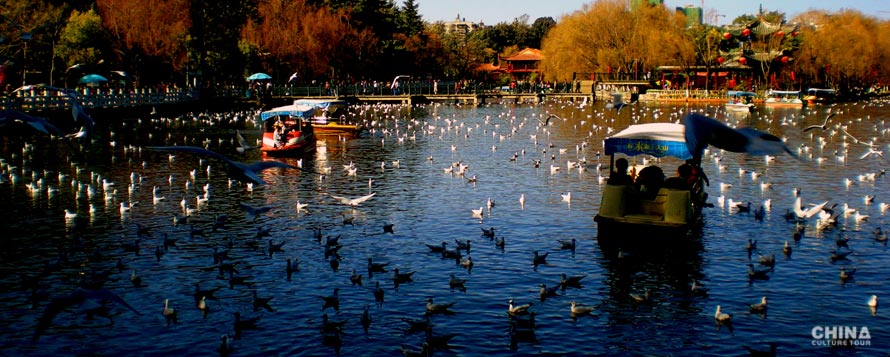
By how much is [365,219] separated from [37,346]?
37.0 ft

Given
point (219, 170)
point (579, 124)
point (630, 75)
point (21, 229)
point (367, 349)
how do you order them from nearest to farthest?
point (367, 349)
point (21, 229)
point (219, 170)
point (579, 124)
point (630, 75)

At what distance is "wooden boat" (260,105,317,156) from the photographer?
4009 cm

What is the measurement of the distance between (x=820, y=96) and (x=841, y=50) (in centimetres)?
718

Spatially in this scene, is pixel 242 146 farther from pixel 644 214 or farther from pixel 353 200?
pixel 644 214

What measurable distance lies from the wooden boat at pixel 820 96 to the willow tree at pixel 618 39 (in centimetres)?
1357

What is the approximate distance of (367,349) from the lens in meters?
13.8

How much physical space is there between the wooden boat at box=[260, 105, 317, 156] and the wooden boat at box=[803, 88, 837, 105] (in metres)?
61.2

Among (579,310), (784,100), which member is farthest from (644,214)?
(784,100)

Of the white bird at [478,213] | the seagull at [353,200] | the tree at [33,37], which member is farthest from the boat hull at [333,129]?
the white bird at [478,213]

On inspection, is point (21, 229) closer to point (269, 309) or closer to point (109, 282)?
point (109, 282)

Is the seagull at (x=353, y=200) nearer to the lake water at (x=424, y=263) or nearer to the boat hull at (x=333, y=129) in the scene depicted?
the lake water at (x=424, y=263)

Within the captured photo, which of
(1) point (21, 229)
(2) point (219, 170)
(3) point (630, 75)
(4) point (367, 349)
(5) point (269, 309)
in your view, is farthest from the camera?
(3) point (630, 75)

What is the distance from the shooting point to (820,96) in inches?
3627

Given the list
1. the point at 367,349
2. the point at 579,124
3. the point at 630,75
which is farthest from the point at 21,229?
the point at 630,75
